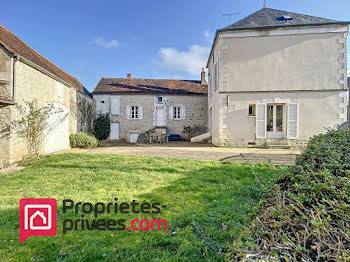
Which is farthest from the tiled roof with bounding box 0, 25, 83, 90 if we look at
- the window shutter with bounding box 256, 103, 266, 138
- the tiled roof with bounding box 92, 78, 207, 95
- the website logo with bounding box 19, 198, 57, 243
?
the window shutter with bounding box 256, 103, 266, 138

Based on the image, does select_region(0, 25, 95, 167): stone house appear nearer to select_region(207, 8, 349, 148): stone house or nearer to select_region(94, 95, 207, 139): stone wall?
select_region(94, 95, 207, 139): stone wall

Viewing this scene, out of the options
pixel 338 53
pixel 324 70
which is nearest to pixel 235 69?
pixel 324 70

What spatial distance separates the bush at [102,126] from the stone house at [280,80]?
8.84m

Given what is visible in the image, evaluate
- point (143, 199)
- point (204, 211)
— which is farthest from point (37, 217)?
point (204, 211)

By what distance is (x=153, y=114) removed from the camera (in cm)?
1423

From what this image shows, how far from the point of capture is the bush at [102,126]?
1346 cm

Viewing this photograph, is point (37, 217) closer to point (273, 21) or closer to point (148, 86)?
point (273, 21)

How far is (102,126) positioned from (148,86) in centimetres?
504

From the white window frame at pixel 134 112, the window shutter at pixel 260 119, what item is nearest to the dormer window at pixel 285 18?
the window shutter at pixel 260 119

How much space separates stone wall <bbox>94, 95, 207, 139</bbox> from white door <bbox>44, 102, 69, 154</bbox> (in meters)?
5.49

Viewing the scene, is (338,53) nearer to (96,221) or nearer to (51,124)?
(96,221)

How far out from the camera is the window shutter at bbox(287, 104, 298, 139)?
8.60m

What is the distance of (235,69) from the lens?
9.02m

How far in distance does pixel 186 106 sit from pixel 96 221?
41.8ft
